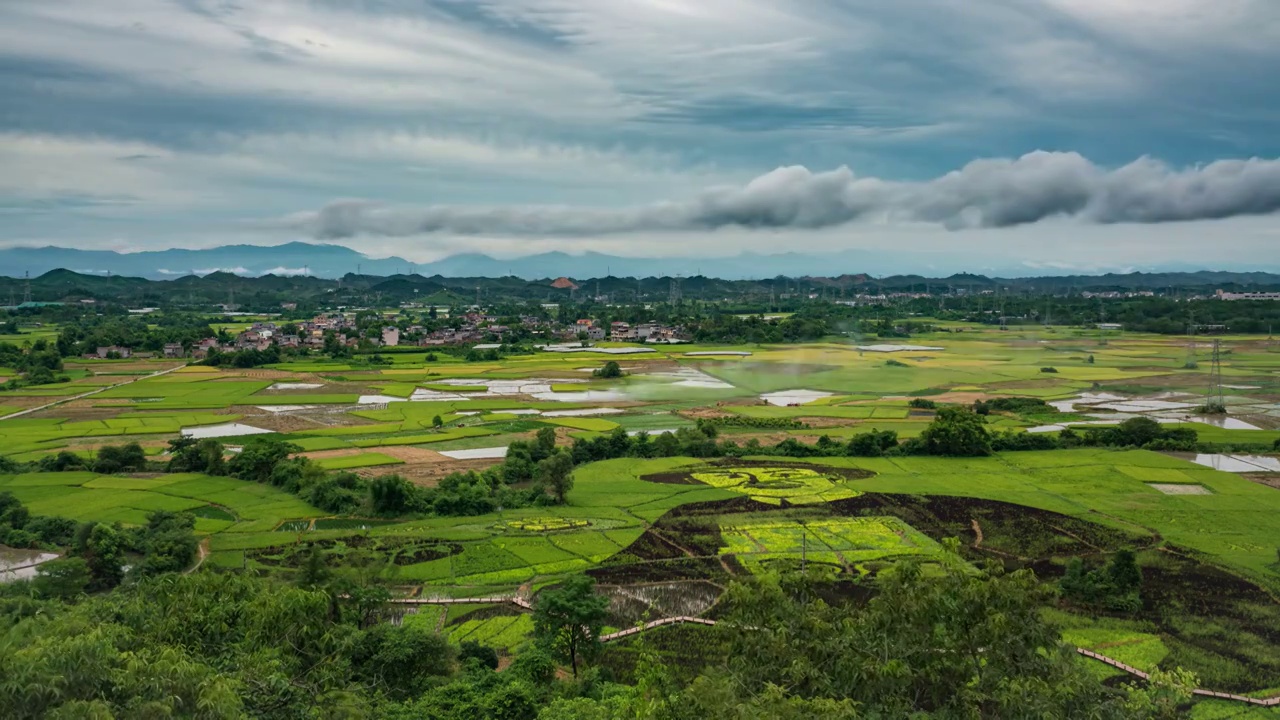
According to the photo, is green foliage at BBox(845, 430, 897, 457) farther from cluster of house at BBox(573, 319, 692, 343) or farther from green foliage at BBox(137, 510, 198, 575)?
cluster of house at BBox(573, 319, 692, 343)

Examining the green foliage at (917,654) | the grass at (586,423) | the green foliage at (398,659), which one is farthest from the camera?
the grass at (586,423)

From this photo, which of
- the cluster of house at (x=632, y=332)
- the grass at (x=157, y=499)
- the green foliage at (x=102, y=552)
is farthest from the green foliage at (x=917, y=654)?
the cluster of house at (x=632, y=332)

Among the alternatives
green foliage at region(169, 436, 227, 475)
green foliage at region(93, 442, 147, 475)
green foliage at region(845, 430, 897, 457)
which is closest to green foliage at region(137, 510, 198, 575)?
green foliage at region(169, 436, 227, 475)

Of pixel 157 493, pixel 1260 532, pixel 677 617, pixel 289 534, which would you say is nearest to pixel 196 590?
pixel 677 617

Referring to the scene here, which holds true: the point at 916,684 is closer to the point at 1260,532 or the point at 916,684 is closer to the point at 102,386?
the point at 1260,532

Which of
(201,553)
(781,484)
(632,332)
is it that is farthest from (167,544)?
(632,332)

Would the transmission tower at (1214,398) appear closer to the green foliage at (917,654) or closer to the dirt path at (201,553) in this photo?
the green foliage at (917,654)
